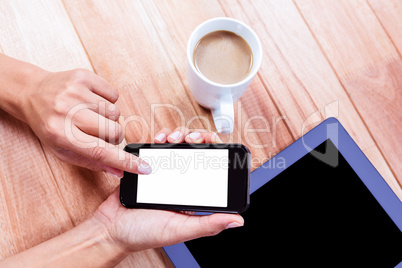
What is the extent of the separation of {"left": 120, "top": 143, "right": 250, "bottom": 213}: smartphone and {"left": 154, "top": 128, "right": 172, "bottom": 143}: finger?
0.12 feet

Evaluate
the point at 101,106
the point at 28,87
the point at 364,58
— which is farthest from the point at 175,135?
the point at 364,58

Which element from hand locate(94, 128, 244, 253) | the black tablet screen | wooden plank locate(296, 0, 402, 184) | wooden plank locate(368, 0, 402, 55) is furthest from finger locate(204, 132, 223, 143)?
wooden plank locate(368, 0, 402, 55)

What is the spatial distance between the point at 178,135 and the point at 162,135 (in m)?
0.03

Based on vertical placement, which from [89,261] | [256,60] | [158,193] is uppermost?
[256,60]

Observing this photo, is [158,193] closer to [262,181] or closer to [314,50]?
[262,181]

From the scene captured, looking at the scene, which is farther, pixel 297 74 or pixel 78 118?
pixel 297 74

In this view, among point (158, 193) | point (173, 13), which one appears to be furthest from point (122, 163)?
point (173, 13)

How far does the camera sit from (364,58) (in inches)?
25.0

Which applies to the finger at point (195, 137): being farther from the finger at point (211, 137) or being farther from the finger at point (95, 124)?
the finger at point (95, 124)

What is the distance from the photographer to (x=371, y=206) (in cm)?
52

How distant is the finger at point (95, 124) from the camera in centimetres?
49

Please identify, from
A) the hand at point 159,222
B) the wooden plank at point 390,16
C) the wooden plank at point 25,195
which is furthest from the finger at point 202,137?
the wooden plank at point 390,16

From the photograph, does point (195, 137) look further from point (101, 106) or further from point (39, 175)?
point (39, 175)

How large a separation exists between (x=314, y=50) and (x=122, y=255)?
533 mm
